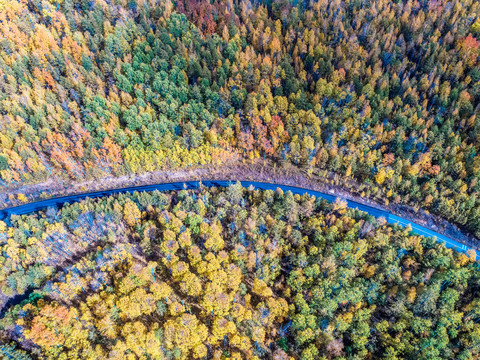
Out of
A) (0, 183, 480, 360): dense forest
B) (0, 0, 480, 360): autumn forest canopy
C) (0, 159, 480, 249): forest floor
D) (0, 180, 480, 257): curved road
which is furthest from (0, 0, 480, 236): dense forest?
(0, 183, 480, 360): dense forest

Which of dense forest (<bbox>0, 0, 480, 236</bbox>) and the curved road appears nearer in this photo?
the curved road

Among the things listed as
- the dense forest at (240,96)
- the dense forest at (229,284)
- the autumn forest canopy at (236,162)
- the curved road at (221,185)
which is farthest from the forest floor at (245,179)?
the dense forest at (229,284)

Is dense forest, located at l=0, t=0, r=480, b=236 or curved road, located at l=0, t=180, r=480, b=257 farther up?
dense forest, located at l=0, t=0, r=480, b=236

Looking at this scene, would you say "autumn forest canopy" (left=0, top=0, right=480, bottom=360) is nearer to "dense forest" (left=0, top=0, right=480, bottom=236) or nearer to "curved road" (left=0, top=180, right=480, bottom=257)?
"dense forest" (left=0, top=0, right=480, bottom=236)

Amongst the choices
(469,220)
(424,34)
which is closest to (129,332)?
(469,220)

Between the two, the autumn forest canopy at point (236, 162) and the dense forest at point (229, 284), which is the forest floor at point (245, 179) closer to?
the autumn forest canopy at point (236, 162)

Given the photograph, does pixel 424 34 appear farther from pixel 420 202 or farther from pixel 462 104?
pixel 420 202

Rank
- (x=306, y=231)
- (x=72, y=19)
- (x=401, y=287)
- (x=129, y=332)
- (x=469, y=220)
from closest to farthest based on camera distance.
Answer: (x=129, y=332) < (x=401, y=287) < (x=306, y=231) < (x=469, y=220) < (x=72, y=19)
